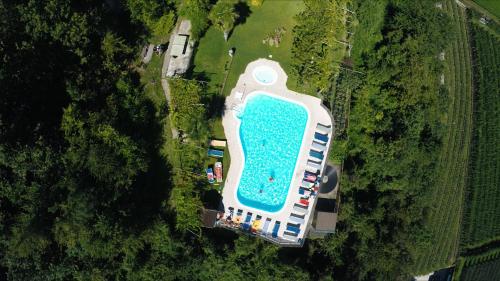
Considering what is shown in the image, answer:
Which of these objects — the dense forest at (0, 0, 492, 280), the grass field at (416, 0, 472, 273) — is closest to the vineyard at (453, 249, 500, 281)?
the grass field at (416, 0, 472, 273)

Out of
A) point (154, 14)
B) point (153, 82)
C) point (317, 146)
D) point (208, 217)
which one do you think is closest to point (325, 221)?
point (317, 146)

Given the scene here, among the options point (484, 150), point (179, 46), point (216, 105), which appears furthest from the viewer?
point (484, 150)

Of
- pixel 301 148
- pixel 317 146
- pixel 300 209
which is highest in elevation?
pixel 317 146

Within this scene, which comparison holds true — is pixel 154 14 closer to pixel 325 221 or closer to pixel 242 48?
pixel 242 48

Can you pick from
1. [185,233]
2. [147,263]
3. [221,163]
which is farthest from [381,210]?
[147,263]

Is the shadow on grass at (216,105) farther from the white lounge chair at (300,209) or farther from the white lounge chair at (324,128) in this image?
the white lounge chair at (300,209)

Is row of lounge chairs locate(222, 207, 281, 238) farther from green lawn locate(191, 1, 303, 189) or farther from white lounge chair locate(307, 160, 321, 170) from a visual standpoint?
white lounge chair locate(307, 160, 321, 170)

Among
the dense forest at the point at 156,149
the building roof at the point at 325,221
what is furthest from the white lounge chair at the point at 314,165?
the building roof at the point at 325,221
